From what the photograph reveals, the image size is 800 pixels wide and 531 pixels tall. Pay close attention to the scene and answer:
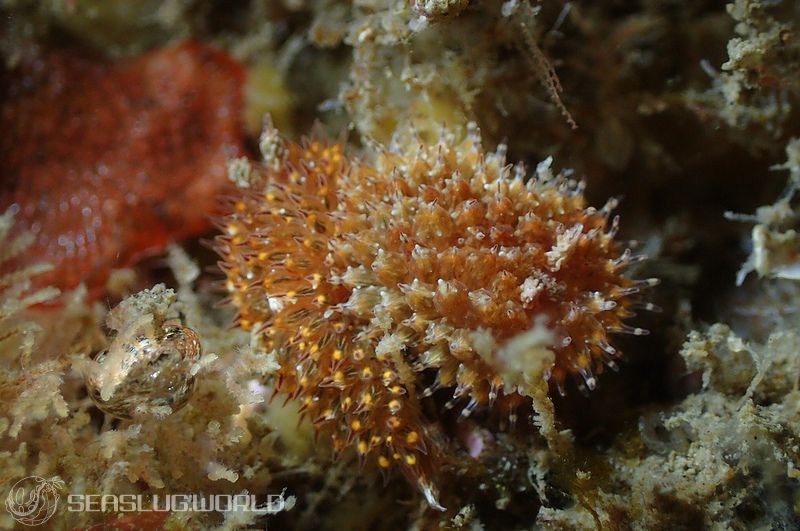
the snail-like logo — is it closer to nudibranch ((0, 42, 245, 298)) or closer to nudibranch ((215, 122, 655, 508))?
nudibranch ((215, 122, 655, 508))

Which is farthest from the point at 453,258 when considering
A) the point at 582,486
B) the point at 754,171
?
the point at 754,171

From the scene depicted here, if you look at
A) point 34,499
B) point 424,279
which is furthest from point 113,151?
point 424,279

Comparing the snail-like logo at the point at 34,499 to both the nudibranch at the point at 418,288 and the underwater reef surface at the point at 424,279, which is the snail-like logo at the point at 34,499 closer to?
the underwater reef surface at the point at 424,279

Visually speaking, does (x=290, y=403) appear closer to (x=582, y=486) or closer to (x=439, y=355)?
(x=439, y=355)

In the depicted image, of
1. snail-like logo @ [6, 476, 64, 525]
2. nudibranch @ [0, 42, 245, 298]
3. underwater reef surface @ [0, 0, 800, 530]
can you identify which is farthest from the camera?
nudibranch @ [0, 42, 245, 298]

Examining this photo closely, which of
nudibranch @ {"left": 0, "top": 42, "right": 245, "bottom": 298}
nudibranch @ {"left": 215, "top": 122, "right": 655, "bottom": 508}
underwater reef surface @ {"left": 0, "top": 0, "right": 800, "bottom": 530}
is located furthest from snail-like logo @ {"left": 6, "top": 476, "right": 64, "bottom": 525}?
nudibranch @ {"left": 0, "top": 42, "right": 245, "bottom": 298}
